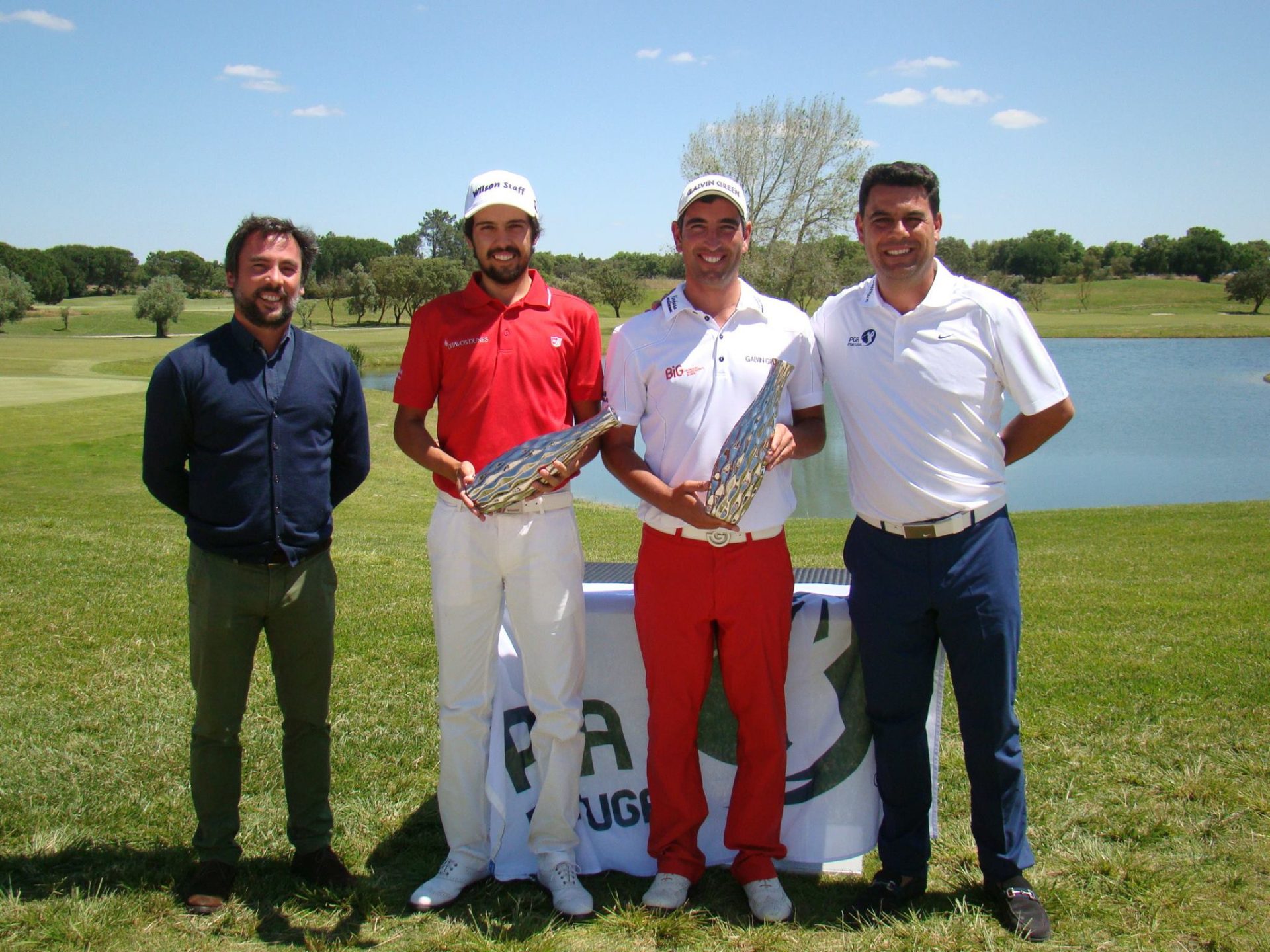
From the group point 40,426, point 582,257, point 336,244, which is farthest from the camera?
point 336,244

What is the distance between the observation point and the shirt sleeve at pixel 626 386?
11.1 ft

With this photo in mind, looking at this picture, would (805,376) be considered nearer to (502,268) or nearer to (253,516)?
(502,268)

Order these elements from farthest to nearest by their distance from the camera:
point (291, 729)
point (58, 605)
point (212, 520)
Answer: point (58, 605)
point (291, 729)
point (212, 520)

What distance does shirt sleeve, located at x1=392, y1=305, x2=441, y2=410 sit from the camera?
340 centimetres

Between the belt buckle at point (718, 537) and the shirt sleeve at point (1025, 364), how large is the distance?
3.52 ft

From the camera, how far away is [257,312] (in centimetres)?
336

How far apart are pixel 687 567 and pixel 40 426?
61.5ft

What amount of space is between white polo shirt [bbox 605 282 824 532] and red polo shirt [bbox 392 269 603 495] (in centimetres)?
19

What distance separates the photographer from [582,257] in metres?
98.6

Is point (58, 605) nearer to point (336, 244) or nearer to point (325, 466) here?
point (325, 466)

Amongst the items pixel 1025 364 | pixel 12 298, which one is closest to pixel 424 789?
pixel 1025 364

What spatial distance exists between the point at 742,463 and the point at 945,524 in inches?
29.0

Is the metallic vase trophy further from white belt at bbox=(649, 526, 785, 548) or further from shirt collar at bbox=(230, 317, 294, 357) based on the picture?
shirt collar at bbox=(230, 317, 294, 357)

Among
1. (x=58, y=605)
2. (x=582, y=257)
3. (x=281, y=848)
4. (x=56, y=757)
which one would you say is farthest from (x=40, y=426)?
(x=582, y=257)
